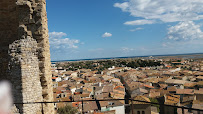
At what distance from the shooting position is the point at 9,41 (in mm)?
6676

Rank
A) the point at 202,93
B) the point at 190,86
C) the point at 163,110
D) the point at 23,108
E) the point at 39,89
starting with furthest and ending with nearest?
the point at 190,86
the point at 202,93
the point at 163,110
the point at 39,89
the point at 23,108

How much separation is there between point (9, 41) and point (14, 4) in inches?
58.8

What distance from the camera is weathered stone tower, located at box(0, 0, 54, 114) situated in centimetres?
541

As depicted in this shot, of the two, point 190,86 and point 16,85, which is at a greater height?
point 16,85

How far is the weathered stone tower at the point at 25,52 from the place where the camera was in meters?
5.41

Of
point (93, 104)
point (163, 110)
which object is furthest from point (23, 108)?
point (163, 110)

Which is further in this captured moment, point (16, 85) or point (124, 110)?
point (124, 110)

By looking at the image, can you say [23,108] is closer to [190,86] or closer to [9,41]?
[9,41]

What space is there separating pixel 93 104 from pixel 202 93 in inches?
676

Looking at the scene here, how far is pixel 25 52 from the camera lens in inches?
224

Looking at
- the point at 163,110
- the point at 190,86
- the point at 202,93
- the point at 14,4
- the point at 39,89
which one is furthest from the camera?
the point at 190,86

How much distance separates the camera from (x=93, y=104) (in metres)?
24.0

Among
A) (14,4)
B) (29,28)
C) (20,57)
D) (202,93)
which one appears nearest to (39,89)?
(20,57)

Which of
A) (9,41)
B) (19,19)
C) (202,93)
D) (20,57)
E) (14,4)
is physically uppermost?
(14,4)
